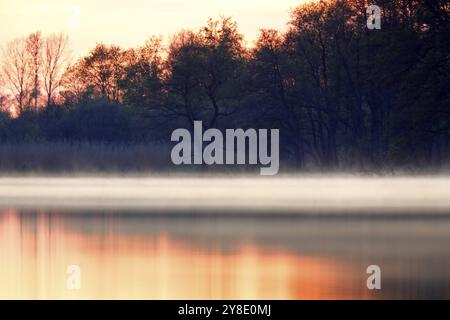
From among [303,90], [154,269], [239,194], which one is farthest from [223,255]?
[303,90]

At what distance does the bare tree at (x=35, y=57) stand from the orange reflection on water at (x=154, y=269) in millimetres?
51512

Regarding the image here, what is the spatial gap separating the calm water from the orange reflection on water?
0.06 ft

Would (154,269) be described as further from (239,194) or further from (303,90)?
(303,90)

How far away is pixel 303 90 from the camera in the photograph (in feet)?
203

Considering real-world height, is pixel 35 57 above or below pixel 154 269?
above

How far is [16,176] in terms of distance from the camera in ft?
176

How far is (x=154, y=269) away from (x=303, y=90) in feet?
145

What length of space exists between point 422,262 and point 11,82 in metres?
62.1

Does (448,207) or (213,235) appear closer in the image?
(213,235)

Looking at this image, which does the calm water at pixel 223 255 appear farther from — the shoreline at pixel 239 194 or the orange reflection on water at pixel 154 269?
the shoreline at pixel 239 194

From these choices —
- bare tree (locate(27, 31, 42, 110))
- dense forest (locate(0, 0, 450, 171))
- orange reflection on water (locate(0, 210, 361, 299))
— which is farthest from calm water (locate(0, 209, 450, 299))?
bare tree (locate(27, 31, 42, 110))

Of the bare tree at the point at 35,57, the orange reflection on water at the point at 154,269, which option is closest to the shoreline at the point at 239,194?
the orange reflection on water at the point at 154,269
